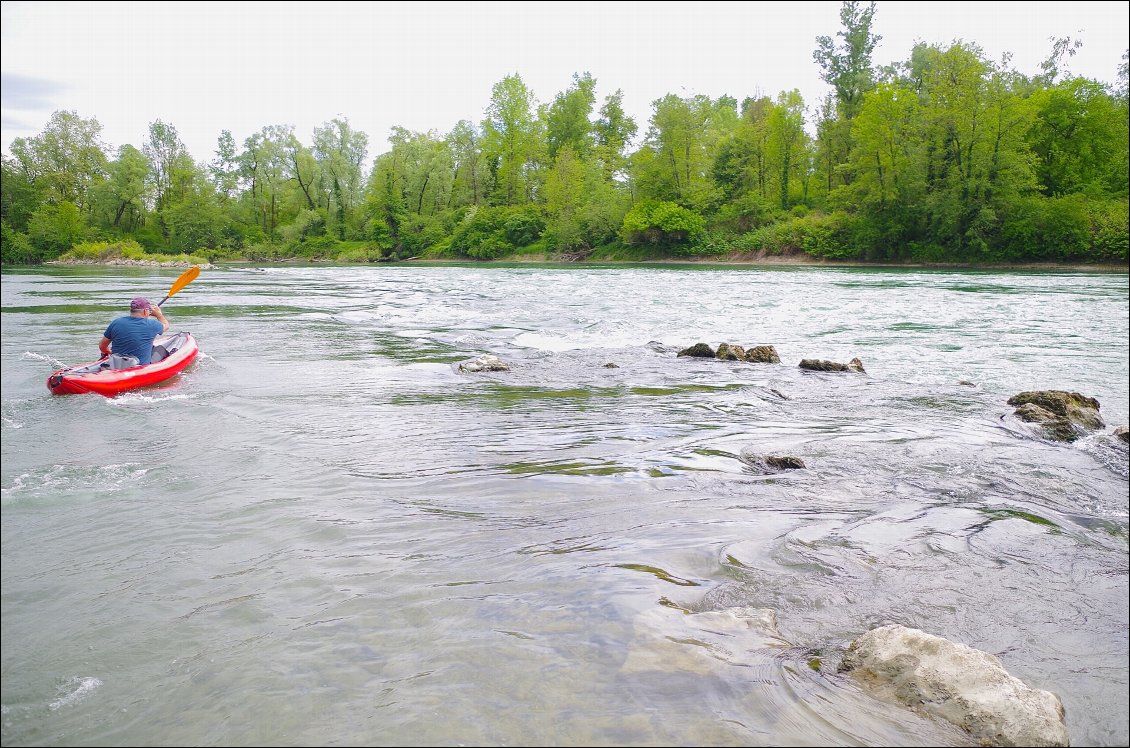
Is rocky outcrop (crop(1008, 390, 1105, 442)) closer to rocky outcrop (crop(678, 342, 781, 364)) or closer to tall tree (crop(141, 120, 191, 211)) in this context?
rocky outcrop (crop(678, 342, 781, 364))

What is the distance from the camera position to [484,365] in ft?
37.8

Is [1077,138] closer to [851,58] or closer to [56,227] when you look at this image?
[851,58]

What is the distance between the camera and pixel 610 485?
18.7ft

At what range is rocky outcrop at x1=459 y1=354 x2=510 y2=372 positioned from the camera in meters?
11.4

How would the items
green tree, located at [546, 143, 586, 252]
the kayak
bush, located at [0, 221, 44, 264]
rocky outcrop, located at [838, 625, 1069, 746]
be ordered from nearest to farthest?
rocky outcrop, located at [838, 625, 1069, 746] → the kayak → bush, located at [0, 221, 44, 264] → green tree, located at [546, 143, 586, 252]

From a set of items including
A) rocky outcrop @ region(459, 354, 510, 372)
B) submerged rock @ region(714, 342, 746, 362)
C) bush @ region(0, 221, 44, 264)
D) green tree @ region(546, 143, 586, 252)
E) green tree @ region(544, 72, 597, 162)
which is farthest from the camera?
green tree @ region(544, 72, 597, 162)

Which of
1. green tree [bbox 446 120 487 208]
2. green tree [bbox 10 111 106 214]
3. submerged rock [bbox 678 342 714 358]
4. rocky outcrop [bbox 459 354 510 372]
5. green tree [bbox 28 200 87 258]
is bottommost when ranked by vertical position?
A: rocky outcrop [bbox 459 354 510 372]

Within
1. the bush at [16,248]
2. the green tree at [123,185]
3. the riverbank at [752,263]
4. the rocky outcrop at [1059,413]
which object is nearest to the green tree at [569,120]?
the riverbank at [752,263]

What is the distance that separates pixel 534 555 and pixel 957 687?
2.33m

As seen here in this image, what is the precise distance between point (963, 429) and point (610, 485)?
4.47 meters

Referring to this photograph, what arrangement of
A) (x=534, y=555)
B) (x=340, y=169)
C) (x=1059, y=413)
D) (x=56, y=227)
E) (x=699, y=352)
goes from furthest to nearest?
(x=340, y=169)
(x=56, y=227)
(x=699, y=352)
(x=1059, y=413)
(x=534, y=555)

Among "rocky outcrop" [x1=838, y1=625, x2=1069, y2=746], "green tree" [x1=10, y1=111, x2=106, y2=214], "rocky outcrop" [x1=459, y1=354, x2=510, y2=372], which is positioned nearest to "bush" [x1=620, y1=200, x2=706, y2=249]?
"green tree" [x1=10, y1=111, x2=106, y2=214]

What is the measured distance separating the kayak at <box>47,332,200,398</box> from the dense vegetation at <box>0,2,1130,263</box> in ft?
60.1

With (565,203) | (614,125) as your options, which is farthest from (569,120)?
(565,203)
